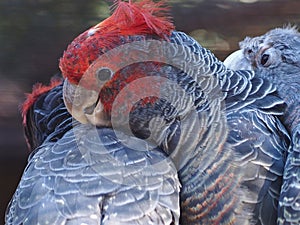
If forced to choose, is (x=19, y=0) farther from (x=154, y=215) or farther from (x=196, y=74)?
(x=154, y=215)

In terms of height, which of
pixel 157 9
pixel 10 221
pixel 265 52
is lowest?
pixel 10 221

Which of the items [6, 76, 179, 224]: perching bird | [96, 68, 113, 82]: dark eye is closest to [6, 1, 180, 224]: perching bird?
[6, 76, 179, 224]: perching bird

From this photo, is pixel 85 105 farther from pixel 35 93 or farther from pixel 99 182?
pixel 35 93

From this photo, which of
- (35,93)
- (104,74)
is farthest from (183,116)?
(35,93)

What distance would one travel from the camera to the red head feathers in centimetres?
106

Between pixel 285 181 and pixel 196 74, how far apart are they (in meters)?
0.26

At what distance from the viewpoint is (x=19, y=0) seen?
147 cm

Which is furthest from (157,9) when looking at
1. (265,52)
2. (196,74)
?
(265,52)

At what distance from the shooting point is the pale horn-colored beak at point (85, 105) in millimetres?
1080

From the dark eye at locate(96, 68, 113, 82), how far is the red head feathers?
0.02 m

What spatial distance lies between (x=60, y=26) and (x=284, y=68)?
0.56 m

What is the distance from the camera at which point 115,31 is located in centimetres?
109

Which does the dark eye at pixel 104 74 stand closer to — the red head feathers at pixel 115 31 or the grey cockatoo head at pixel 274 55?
the red head feathers at pixel 115 31

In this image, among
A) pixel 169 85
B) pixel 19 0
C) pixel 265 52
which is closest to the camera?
pixel 169 85
